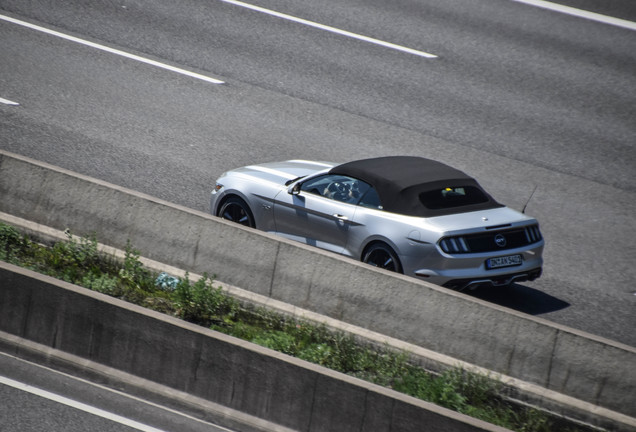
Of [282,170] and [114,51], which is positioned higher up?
[114,51]

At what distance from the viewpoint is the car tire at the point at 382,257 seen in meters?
9.43

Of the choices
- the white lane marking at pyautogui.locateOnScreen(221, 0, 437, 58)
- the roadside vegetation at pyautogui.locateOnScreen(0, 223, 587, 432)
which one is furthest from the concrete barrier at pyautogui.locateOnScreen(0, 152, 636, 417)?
the white lane marking at pyautogui.locateOnScreen(221, 0, 437, 58)

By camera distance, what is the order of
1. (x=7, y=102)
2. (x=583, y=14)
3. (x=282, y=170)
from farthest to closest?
1. (x=583, y=14)
2. (x=7, y=102)
3. (x=282, y=170)

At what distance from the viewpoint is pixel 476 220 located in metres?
9.41

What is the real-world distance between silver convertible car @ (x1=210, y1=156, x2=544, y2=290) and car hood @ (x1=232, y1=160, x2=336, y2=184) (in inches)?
3.3

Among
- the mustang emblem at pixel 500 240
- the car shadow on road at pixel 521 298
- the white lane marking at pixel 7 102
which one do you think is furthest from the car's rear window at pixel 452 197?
the white lane marking at pixel 7 102

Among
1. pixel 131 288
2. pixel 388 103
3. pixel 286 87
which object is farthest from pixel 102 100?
pixel 131 288

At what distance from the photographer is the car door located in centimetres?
987

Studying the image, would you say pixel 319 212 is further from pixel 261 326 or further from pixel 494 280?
pixel 494 280

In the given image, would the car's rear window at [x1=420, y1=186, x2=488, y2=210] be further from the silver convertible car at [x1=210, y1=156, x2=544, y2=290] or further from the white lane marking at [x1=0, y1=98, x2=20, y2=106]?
the white lane marking at [x1=0, y1=98, x2=20, y2=106]

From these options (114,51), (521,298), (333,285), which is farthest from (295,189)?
(114,51)

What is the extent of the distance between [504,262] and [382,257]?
4.49ft

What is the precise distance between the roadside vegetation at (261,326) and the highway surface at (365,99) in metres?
2.41

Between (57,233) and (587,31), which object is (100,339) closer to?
(57,233)
